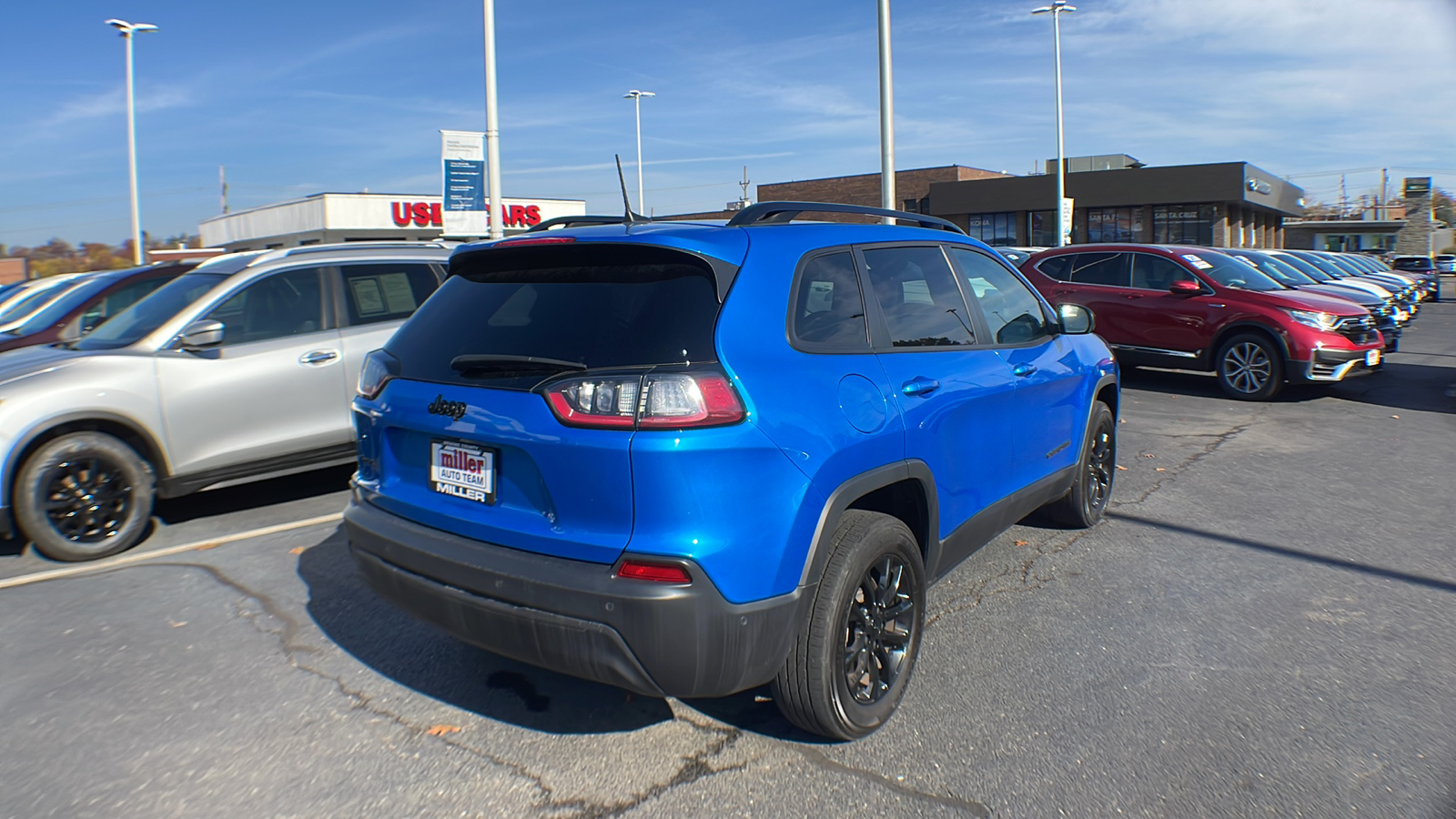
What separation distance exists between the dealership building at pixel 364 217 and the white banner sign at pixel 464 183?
24481mm

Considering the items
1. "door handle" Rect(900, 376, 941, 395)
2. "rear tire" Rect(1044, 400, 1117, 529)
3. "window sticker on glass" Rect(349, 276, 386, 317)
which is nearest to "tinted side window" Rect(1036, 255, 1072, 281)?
"rear tire" Rect(1044, 400, 1117, 529)

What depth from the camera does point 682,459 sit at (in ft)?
8.80

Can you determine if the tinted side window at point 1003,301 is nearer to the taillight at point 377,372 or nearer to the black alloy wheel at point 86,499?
the taillight at point 377,372

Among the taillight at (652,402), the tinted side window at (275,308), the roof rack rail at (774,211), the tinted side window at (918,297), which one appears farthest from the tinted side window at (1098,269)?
the taillight at (652,402)

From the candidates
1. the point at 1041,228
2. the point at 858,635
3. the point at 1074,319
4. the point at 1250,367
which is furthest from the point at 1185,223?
the point at 858,635

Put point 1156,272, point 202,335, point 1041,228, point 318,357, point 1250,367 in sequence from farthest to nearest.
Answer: point 1041,228 < point 1156,272 < point 1250,367 < point 318,357 < point 202,335

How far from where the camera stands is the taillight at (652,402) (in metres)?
2.72

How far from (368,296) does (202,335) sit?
1297 mm

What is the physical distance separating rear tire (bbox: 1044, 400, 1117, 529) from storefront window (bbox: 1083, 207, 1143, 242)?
138ft

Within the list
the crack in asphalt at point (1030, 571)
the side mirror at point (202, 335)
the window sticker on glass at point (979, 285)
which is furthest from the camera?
the side mirror at point (202, 335)

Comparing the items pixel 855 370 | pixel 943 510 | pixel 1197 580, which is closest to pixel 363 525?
pixel 855 370

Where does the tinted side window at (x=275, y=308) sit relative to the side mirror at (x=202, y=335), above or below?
above

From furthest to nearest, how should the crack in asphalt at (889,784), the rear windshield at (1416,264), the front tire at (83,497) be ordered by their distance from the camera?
the rear windshield at (1416,264)
the front tire at (83,497)
the crack in asphalt at (889,784)

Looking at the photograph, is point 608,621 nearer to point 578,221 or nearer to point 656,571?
point 656,571
